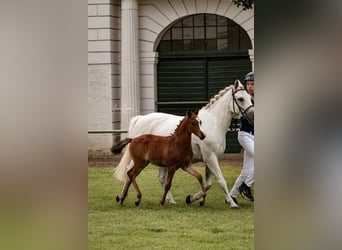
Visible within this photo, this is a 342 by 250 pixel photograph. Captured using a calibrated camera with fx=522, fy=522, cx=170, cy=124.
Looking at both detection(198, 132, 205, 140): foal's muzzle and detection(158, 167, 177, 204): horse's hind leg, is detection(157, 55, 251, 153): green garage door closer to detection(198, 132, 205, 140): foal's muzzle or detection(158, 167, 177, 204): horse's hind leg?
detection(198, 132, 205, 140): foal's muzzle

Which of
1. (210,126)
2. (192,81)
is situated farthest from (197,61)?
(210,126)

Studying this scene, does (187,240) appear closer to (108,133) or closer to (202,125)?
(108,133)

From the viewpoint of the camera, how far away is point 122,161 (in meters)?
1.59

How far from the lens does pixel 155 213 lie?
1.46m

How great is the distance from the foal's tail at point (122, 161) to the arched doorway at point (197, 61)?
0.20 m

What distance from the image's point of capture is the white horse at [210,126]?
61.9 inches

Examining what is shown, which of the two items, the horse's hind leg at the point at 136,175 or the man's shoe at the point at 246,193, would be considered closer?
the man's shoe at the point at 246,193

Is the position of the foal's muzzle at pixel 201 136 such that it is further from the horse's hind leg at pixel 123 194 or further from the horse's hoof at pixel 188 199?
the horse's hind leg at pixel 123 194

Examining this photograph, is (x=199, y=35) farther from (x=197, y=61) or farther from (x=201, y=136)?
(x=201, y=136)

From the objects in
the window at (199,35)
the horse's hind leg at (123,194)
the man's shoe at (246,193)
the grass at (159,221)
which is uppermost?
the window at (199,35)

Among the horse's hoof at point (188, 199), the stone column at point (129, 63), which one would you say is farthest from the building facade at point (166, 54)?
the horse's hoof at point (188, 199)

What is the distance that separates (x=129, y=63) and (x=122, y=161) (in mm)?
347
